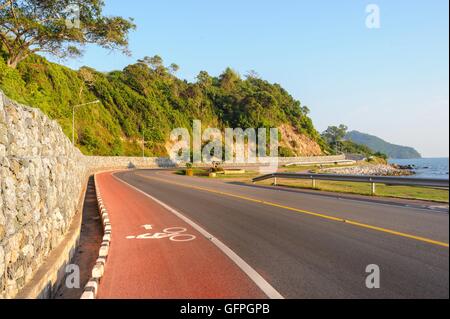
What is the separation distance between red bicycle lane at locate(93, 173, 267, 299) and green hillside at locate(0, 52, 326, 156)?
2345cm

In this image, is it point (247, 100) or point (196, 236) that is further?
point (247, 100)

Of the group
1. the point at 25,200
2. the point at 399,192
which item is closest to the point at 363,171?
the point at 399,192

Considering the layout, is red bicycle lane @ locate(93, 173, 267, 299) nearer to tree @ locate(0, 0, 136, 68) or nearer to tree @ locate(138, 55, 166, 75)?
tree @ locate(0, 0, 136, 68)

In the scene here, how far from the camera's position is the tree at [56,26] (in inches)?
1389

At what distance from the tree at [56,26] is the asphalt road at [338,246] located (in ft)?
100

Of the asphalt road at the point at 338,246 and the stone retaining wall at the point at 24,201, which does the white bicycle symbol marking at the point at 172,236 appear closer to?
the asphalt road at the point at 338,246

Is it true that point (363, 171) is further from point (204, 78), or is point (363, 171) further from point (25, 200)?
point (25, 200)

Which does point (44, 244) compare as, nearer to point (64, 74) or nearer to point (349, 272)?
point (349, 272)

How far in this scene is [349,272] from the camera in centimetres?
571

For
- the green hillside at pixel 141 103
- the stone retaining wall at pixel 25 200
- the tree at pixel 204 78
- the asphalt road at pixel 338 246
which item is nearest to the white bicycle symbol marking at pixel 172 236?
the asphalt road at pixel 338 246

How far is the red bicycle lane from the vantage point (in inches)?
205

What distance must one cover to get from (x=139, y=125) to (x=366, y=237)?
86.4 meters

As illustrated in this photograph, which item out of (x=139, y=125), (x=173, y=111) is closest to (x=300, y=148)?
(x=173, y=111)

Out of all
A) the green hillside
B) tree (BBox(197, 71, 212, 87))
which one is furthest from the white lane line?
tree (BBox(197, 71, 212, 87))
